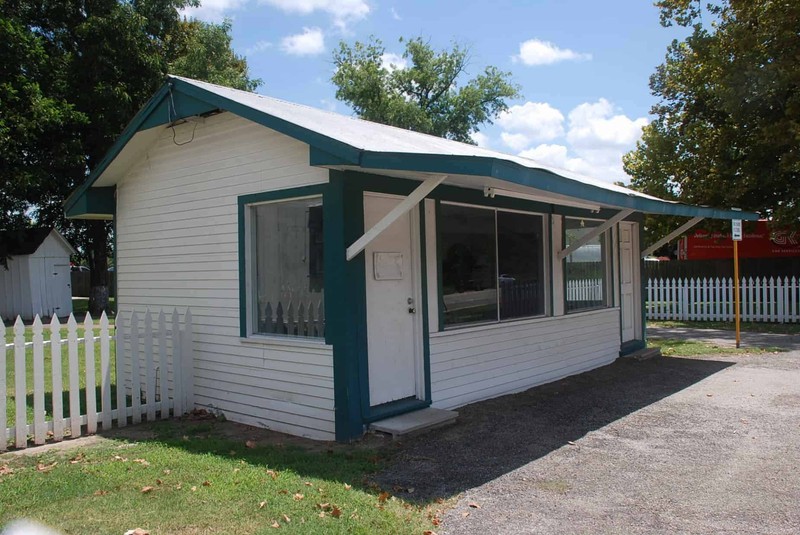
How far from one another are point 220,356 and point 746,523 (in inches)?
211

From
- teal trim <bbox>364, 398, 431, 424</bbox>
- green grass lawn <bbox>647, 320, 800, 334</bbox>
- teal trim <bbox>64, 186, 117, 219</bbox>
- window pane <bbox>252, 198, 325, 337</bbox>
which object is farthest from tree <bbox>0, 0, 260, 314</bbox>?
green grass lawn <bbox>647, 320, 800, 334</bbox>

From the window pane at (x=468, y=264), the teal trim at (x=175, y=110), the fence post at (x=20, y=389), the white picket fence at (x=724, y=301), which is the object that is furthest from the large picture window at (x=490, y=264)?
the white picket fence at (x=724, y=301)

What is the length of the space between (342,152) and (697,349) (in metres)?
9.59

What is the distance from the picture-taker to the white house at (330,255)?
5949 millimetres

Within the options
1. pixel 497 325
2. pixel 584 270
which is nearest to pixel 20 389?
pixel 497 325

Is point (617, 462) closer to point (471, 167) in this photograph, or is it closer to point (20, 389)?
point (471, 167)

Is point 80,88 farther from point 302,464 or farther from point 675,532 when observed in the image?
point 675,532

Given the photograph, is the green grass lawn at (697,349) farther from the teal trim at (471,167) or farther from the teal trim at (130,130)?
the teal trim at (130,130)

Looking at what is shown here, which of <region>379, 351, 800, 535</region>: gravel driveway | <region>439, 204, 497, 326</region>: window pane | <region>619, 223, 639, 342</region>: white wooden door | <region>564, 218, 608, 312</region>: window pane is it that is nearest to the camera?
<region>379, 351, 800, 535</region>: gravel driveway

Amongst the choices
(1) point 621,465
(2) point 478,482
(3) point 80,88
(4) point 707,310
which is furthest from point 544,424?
(3) point 80,88

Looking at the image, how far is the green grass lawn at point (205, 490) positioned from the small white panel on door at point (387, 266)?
67.6 inches

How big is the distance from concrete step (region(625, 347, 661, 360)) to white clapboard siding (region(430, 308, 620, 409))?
2.11 feet

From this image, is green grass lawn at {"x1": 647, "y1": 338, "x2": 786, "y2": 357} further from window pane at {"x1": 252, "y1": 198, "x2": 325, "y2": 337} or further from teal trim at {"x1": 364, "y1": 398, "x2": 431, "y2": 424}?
window pane at {"x1": 252, "y1": 198, "x2": 325, "y2": 337}

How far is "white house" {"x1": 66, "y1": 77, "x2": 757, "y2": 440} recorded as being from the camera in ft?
19.5
